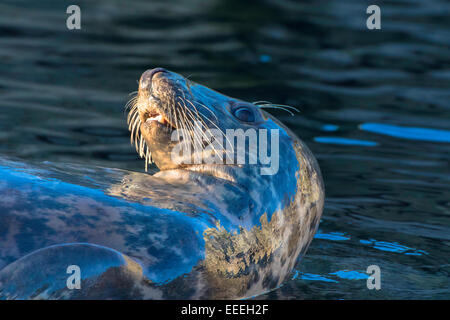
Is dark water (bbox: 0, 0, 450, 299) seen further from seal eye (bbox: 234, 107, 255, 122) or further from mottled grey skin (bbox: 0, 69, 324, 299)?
seal eye (bbox: 234, 107, 255, 122)

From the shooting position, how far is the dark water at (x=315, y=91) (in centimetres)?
584

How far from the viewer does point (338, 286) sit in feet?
16.3

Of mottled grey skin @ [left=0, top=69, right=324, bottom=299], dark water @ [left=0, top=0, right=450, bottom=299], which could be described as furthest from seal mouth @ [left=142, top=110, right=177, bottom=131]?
dark water @ [left=0, top=0, right=450, bottom=299]

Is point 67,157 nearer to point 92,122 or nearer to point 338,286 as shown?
point 92,122

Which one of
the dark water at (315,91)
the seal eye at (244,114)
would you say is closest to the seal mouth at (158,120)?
the seal eye at (244,114)

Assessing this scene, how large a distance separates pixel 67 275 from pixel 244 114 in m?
1.91

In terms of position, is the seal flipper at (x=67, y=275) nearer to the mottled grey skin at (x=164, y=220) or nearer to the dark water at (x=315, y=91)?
the mottled grey skin at (x=164, y=220)

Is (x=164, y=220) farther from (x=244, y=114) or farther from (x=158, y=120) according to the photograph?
(x=244, y=114)

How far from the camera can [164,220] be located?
424 centimetres

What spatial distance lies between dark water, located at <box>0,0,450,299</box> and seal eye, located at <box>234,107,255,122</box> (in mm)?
1091

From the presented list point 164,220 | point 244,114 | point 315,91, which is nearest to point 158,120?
point 244,114

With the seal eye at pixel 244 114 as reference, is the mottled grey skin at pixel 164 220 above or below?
below

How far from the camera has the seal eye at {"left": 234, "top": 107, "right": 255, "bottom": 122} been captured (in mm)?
5188

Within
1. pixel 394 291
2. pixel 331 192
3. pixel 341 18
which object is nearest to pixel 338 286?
pixel 394 291
